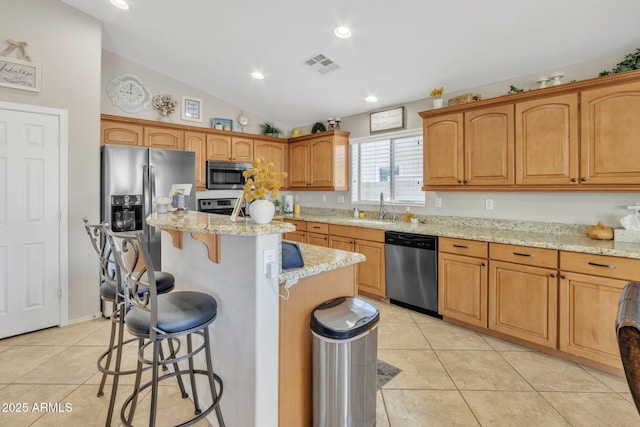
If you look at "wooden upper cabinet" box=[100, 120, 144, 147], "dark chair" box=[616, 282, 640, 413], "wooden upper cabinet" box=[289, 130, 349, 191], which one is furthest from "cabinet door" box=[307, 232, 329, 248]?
"dark chair" box=[616, 282, 640, 413]

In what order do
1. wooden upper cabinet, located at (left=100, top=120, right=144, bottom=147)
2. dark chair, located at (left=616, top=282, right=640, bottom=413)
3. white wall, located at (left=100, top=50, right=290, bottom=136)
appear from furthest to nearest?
1. white wall, located at (left=100, top=50, right=290, bottom=136)
2. wooden upper cabinet, located at (left=100, top=120, right=144, bottom=147)
3. dark chair, located at (left=616, top=282, right=640, bottom=413)

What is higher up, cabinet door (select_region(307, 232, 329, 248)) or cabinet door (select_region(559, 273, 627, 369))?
cabinet door (select_region(307, 232, 329, 248))

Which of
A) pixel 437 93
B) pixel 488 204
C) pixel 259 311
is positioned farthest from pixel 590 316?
pixel 437 93

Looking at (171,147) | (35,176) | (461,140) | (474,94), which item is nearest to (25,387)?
(35,176)

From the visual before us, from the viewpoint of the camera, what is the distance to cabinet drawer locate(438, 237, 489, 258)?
9.20 ft

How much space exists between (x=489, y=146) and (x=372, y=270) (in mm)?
1876

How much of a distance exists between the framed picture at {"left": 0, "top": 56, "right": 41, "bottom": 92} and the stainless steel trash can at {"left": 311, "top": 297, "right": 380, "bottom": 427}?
11.2 ft

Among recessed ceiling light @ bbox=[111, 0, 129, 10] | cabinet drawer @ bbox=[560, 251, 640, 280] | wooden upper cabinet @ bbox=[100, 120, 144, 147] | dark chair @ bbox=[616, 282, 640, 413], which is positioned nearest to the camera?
dark chair @ bbox=[616, 282, 640, 413]

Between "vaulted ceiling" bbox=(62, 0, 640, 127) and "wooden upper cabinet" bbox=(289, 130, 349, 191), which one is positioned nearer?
"vaulted ceiling" bbox=(62, 0, 640, 127)

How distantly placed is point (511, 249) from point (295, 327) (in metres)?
2.08

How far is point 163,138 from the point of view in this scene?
4117mm

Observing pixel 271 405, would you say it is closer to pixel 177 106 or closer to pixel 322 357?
pixel 322 357

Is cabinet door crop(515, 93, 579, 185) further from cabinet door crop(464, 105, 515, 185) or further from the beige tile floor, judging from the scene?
the beige tile floor

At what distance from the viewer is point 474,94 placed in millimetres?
3203
